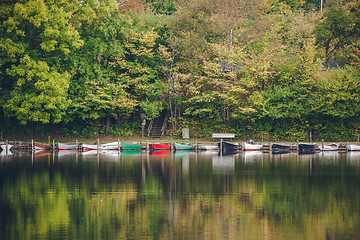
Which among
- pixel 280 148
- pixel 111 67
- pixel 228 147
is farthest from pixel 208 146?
pixel 111 67

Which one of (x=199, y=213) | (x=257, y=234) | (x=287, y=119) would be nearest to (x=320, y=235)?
(x=257, y=234)

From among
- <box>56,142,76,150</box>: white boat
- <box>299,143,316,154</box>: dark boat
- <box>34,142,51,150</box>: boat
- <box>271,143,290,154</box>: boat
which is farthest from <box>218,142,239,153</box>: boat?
<box>34,142,51,150</box>: boat

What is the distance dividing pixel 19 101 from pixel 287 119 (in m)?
29.2

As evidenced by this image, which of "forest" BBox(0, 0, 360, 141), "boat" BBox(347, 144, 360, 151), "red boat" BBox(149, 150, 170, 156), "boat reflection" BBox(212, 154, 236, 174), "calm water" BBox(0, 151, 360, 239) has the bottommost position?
"calm water" BBox(0, 151, 360, 239)

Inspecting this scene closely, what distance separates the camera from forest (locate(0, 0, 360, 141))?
187 feet

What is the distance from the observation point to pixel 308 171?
1398 inches

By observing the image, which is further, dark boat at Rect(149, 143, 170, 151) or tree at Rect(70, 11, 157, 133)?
tree at Rect(70, 11, 157, 133)

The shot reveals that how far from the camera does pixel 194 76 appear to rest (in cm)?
6056

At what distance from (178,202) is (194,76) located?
3862 centimetres

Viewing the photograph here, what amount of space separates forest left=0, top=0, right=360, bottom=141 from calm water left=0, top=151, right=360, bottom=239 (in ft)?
68.7

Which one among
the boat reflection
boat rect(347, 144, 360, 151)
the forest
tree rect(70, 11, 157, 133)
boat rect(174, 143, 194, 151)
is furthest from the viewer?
tree rect(70, 11, 157, 133)

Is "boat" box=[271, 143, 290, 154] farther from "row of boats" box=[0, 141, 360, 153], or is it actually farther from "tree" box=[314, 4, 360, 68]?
"tree" box=[314, 4, 360, 68]

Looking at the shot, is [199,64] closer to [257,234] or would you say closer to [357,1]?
[357,1]

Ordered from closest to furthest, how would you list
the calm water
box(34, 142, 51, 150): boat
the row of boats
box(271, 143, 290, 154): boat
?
the calm water
box(34, 142, 51, 150): boat
the row of boats
box(271, 143, 290, 154): boat
